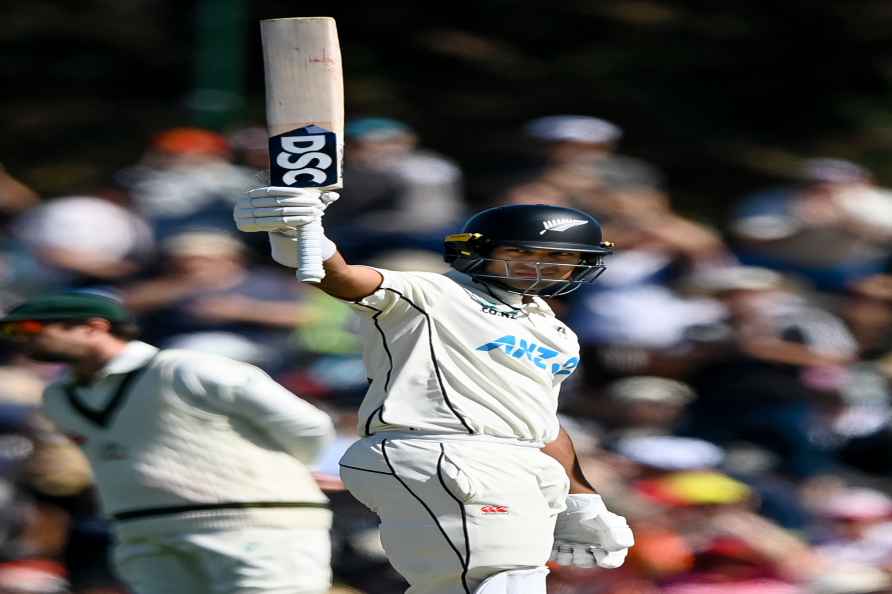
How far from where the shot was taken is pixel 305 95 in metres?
4.53

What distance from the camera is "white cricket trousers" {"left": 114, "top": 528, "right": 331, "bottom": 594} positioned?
577 centimetres

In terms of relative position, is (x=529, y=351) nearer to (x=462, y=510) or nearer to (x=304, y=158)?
(x=462, y=510)

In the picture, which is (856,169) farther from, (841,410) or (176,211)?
(176,211)

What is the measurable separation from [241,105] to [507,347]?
5609 millimetres

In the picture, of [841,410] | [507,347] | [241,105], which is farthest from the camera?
[241,105]

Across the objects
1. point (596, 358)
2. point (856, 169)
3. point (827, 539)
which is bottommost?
point (827, 539)

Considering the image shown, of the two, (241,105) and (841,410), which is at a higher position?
(241,105)

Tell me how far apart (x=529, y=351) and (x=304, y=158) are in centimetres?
87

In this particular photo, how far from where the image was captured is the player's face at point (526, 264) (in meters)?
4.95

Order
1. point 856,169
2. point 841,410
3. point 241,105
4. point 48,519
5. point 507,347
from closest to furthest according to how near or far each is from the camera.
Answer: point 507,347, point 48,519, point 841,410, point 856,169, point 241,105

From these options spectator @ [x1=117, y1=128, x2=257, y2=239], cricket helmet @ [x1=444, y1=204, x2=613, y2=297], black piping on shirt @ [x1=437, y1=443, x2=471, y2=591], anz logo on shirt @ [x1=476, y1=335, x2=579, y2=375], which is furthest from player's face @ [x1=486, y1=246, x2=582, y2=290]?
spectator @ [x1=117, y1=128, x2=257, y2=239]

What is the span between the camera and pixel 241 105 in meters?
10.2

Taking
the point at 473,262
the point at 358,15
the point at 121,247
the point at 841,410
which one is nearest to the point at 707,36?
the point at 358,15

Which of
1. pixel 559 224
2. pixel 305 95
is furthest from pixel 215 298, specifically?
pixel 305 95
